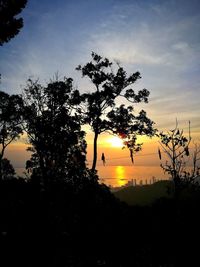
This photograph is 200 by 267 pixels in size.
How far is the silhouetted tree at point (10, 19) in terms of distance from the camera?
21641 millimetres

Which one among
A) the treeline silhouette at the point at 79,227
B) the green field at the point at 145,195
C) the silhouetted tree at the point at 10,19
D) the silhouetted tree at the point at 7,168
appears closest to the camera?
the treeline silhouette at the point at 79,227

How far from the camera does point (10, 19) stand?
2209 cm

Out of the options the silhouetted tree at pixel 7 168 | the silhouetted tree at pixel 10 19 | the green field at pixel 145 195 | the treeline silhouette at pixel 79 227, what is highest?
the silhouetted tree at pixel 10 19

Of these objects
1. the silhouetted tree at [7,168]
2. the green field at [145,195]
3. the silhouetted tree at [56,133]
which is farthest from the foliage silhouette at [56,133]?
the green field at [145,195]

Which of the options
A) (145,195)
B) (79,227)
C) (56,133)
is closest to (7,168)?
(56,133)

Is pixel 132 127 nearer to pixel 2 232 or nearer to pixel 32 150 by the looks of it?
pixel 32 150

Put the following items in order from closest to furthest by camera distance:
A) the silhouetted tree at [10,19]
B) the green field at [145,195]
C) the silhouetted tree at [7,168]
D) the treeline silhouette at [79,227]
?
the treeline silhouette at [79,227] → the silhouetted tree at [10,19] → the silhouetted tree at [7,168] → the green field at [145,195]

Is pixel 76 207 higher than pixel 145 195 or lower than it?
higher

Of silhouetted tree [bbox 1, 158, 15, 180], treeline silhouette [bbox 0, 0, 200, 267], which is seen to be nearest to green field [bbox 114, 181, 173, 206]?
silhouetted tree [bbox 1, 158, 15, 180]

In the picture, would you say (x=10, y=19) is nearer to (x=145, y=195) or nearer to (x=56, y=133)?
(x=56, y=133)

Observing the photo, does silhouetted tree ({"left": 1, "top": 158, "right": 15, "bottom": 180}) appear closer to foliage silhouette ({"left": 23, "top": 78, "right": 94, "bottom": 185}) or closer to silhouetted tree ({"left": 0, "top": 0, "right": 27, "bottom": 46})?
foliage silhouette ({"left": 23, "top": 78, "right": 94, "bottom": 185})

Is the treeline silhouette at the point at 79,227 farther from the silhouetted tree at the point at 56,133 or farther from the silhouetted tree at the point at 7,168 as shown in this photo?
the silhouetted tree at the point at 7,168

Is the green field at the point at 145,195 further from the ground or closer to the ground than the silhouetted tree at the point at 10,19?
closer to the ground

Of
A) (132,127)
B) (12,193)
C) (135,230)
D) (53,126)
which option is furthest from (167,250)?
(53,126)
